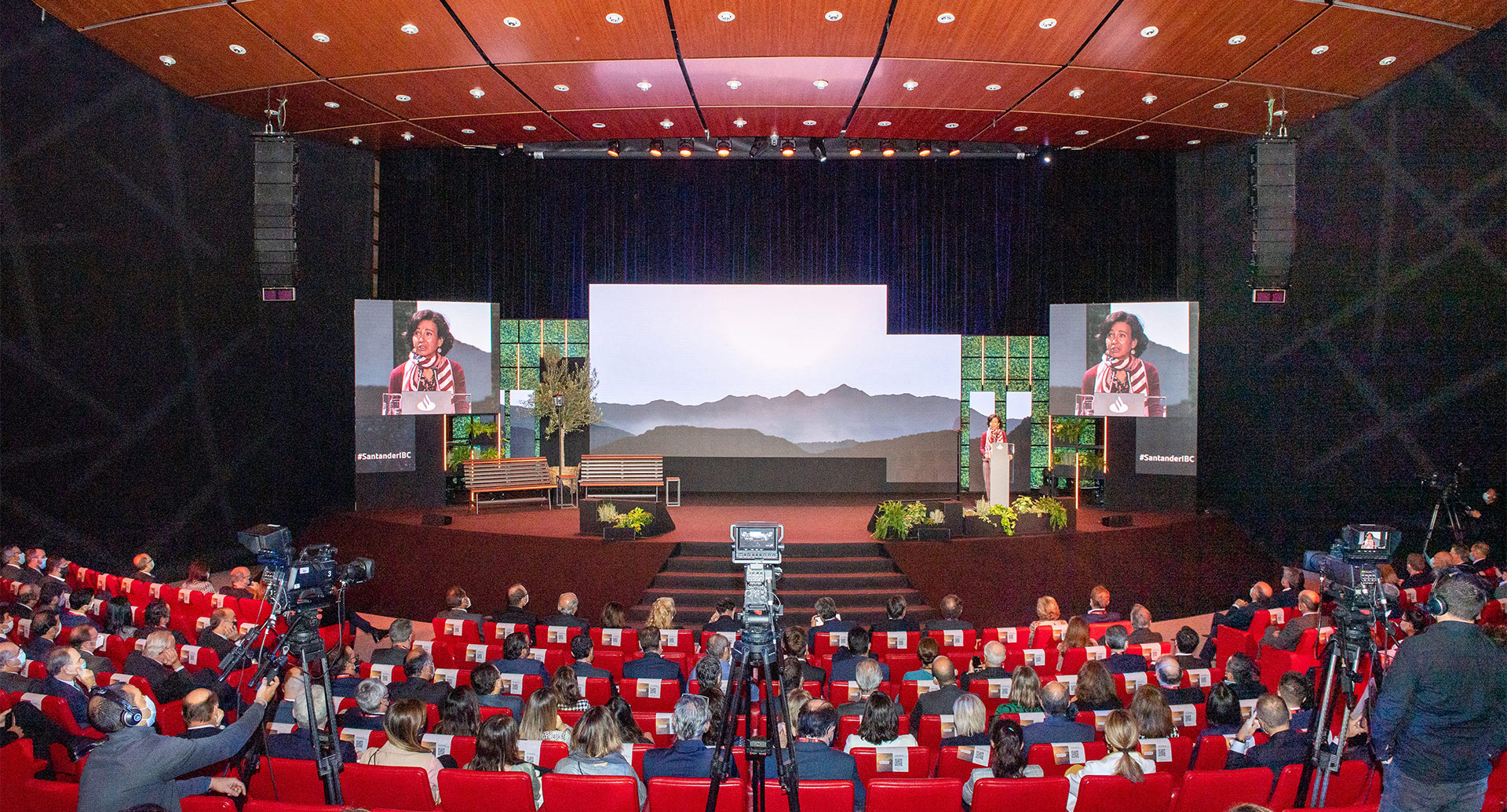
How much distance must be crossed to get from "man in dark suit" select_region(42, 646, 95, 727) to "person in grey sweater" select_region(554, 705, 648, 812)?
8.24ft

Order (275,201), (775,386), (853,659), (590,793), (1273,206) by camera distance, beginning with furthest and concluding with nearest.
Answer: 1. (775,386)
2. (275,201)
3. (1273,206)
4. (853,659)
5. (590,793)

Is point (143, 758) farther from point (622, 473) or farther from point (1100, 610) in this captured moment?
point (622, 473)

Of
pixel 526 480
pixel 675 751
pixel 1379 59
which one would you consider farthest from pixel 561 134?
pixel 675 751

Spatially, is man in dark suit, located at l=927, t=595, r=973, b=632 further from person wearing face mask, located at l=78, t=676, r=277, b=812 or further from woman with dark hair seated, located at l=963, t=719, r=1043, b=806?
person wearing face mask, located at l=78, t=676, r=277, b=812

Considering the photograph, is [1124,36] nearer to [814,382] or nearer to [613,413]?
[814,382]

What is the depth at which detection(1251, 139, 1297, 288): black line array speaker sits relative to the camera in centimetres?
841

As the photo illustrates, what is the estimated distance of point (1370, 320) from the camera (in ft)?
31.4

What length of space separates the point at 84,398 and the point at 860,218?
1018 cm

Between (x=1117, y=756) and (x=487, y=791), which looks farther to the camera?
(x=1117, y=756)

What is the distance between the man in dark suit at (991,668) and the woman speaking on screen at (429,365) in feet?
29.4

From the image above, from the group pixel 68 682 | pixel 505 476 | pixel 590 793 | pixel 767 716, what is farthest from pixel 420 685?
pixel 505 476

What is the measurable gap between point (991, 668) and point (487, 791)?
10.1 feet

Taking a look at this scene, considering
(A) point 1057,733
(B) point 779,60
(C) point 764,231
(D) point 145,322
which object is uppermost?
(B) point 779,60

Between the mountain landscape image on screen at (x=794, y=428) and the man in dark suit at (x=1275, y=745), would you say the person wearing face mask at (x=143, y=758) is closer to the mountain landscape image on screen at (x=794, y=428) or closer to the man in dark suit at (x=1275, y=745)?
the man in dark suit at (x=1275, y=745)
